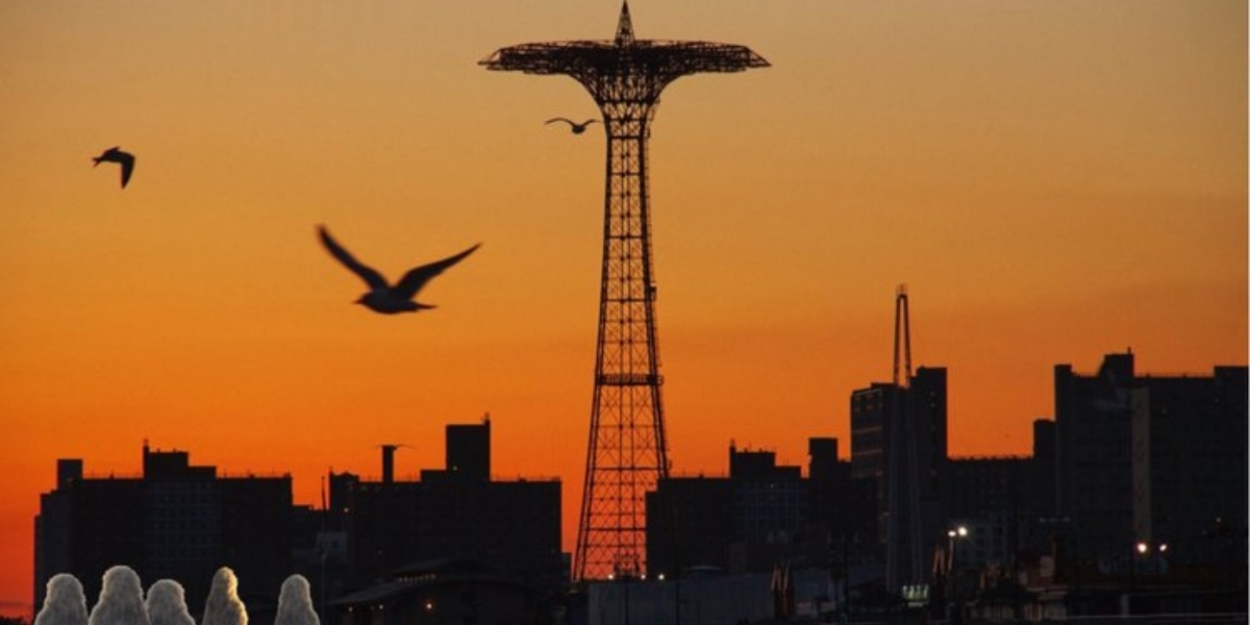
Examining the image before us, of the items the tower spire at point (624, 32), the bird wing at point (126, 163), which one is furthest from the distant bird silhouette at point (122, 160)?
the tower spire at point (624, 32)

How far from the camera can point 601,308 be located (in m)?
180

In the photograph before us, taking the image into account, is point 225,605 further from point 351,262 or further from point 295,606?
point 351,262

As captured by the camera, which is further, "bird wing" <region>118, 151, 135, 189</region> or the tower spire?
the tower spire

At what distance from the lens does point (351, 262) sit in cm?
7200

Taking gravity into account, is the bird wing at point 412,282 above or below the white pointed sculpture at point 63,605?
above

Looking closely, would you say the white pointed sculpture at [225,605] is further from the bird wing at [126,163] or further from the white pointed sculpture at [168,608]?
the bird wing at [126,163]

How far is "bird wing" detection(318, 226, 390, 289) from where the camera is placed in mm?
69562

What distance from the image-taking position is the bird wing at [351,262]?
228ft

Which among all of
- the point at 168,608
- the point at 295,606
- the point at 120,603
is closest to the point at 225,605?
the point at 295,606

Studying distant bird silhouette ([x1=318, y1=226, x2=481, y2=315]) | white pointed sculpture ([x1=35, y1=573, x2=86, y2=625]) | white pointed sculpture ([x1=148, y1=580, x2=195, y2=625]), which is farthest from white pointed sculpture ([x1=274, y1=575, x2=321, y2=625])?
distant bird silhouette ([x1=318, y1=226, x2=481, y2=315])

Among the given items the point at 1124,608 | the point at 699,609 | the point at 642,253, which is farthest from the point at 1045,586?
the point at 699,609

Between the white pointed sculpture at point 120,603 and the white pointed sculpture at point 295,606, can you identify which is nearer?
the white pointed sculpture at point 120,603

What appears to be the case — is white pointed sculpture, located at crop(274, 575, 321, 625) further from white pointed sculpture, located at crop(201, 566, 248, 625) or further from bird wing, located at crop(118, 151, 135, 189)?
bird wing, located at crop(118, 151, 135, 189)

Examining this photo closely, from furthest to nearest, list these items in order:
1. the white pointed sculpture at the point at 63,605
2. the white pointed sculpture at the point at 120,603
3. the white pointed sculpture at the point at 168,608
Answer: the white pointed sculpture at the point at 168,608 < the white pointed sculpture at the point at 63,605 < the white pointed sculpture at the point at 120,603
